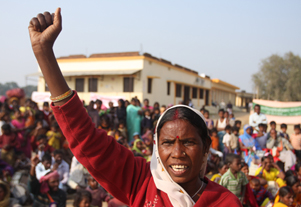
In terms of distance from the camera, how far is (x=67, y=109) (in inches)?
48.9

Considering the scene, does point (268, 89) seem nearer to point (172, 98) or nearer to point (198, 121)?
point (172, 98)

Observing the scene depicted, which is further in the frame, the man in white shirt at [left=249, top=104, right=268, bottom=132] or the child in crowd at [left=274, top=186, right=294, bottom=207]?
the man in white shirt at [left=249, top=104, right=268, bottom=132]

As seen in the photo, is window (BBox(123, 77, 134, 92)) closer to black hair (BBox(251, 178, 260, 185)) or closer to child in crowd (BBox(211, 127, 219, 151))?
child in crowd (BBox(211, 127, 219, 151))

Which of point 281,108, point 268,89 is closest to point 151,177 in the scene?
point 281,108

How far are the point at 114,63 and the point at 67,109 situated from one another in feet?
60.7

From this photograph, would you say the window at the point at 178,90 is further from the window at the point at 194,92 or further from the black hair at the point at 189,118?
the black hair at the point at 189,118

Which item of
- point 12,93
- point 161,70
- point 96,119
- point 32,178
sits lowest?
point 32,178

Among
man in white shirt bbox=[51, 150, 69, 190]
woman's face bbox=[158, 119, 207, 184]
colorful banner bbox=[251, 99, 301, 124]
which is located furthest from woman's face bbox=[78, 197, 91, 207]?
colorful banner bbox=[251, 99, 301, 124]

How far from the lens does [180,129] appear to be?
1405 mm

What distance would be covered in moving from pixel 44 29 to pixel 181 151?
88 centimetres

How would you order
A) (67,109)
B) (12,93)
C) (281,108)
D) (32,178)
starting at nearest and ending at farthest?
1. (67,109)
2. (32,178)
3. (12,93)
4. (281,108)

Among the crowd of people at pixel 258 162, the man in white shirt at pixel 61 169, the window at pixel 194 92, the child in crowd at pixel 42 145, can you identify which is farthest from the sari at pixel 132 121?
the window at pixel 194 92

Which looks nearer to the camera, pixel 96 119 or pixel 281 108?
pixel 96 119

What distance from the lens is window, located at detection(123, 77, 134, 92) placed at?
62.0 ft
